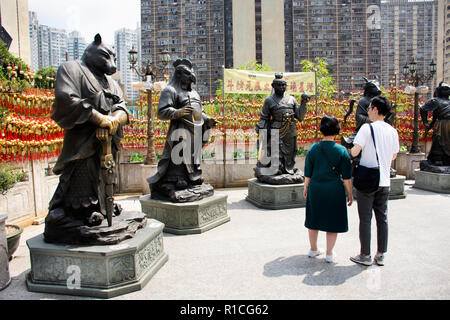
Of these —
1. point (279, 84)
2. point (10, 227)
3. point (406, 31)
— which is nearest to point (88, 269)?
point (10, 227)

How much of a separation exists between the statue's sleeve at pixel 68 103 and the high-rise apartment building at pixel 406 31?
42509 millimetres

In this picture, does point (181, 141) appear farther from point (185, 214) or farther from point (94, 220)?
point (94, 220)

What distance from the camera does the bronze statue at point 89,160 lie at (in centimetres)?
286

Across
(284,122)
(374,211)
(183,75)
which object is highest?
(183,75)

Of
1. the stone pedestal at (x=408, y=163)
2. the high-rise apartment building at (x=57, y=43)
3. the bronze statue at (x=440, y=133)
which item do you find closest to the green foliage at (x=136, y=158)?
the bronze statue at (x=440, y=133)

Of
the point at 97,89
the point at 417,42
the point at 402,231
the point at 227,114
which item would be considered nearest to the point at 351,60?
the point at 417,42

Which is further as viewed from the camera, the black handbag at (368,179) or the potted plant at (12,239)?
the potted plant at (12,239)

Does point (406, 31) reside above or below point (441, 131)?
above

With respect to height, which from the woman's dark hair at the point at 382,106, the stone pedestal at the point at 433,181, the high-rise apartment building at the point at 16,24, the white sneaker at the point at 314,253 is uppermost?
the high-rise apartment building at the point at 16,24

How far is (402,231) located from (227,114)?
4894mm

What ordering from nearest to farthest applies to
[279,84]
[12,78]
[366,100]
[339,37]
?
1. [12,78]
2. [279,84]
3. [366,100]
4. [339,37]

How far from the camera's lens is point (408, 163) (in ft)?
29.6

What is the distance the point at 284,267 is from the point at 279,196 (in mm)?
2658

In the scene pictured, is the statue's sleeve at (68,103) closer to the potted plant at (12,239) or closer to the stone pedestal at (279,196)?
the potted plant at (12,239)
